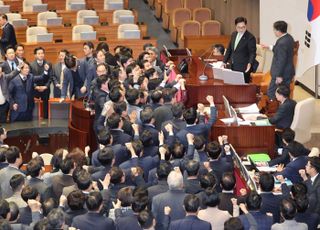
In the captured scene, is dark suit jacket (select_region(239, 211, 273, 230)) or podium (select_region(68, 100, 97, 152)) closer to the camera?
A: dark suit jacket (select_region(239, 211, 273, 230))

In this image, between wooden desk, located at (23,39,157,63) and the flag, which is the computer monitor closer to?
the flag

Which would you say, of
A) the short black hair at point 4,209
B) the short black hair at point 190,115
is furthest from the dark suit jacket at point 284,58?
the short black hair at point 4,209

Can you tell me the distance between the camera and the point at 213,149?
870 cm

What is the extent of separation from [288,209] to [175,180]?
1061 mm

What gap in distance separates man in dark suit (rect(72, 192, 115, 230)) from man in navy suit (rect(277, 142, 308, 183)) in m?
2.54

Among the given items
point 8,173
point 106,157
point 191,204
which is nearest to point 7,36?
point 8,173

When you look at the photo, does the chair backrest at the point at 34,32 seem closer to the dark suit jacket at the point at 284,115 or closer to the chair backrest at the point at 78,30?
the chair backrest at the point at 78,30

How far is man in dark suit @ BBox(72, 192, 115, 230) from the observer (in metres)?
7.22

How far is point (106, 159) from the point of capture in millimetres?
8445

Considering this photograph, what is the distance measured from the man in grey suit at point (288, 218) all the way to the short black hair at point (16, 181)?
7.98 ft

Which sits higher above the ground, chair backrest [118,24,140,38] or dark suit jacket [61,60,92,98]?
chair backrest [118,24,140,38]

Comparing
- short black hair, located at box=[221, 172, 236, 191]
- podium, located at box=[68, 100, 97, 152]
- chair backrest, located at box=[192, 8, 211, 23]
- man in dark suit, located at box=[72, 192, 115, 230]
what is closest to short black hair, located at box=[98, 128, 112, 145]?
short black hair, located at box=[221, 172, 236, 191]

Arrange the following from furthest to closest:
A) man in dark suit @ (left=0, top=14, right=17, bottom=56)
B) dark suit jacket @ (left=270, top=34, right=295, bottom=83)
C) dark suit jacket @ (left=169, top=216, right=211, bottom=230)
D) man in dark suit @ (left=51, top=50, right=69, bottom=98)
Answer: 1. man in dark suit @ (left=0, top=14, right=17, bottom=56)
2. man in dark suit @ (left=51, top=50, right=69, bottom=98)
3. dark suit jacket @ (left=270, top=34, right=295, bottom=83)
4. dark suit jacket @ (left=169, top=216, right=211, bottom=230)

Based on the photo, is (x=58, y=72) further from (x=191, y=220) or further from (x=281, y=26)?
(x=191, y=220)
